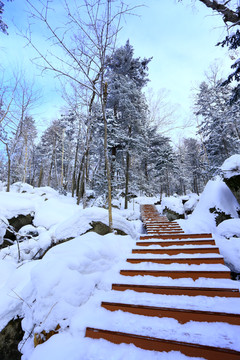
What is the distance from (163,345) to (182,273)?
1066mm

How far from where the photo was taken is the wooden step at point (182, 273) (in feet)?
7.35

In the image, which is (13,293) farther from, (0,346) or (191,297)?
(191,297)

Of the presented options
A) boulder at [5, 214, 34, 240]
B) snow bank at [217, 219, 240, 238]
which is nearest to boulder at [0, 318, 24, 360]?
snow bank at [217, 219, 240, 238]

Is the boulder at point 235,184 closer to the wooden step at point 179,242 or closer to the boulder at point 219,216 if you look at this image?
the boulder at point 219,216

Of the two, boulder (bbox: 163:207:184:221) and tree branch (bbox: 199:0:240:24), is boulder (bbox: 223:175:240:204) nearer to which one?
boulder (bbox: 163:207:184:221)

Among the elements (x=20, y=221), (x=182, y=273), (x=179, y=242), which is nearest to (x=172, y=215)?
(x=179, y=242)

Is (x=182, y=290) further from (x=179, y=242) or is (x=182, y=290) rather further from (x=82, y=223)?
(x=82, y=223)

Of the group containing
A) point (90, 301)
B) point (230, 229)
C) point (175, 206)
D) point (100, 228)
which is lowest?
point (90, 301)

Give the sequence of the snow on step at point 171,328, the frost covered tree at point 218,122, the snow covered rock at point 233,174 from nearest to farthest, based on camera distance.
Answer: the snow on step at point 171,328 < the snow covered rock at point 233,174 < the frost covered tree at point 218,122

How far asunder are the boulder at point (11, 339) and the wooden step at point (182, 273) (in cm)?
166

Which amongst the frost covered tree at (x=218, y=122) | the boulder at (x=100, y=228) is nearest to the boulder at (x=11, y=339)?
the boulder at (x=100, y=228)

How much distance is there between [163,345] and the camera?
1498 mm

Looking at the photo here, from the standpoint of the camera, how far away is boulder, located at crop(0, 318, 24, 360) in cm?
195

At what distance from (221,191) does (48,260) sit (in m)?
7.25
